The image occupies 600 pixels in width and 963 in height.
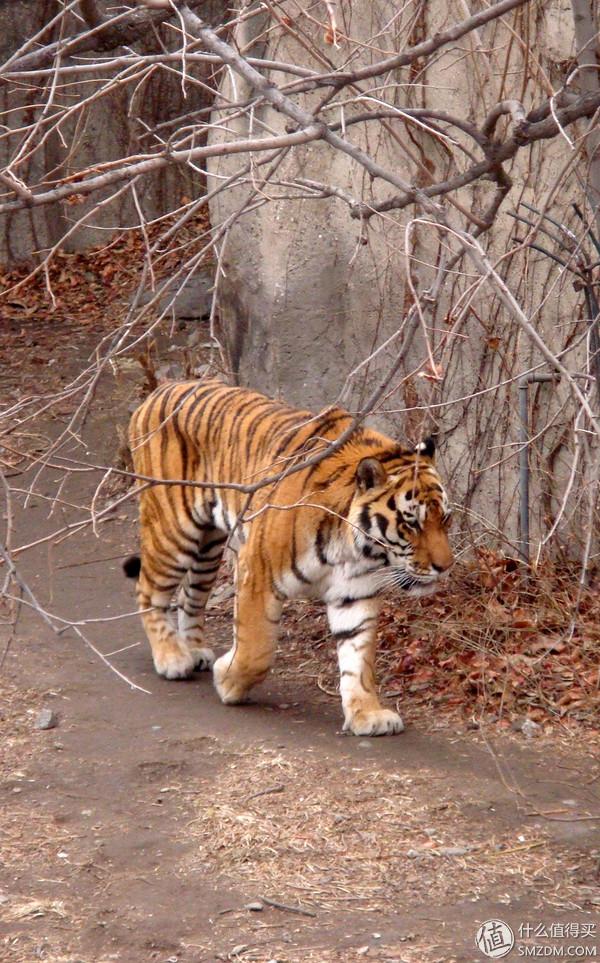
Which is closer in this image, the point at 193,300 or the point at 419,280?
the point at 419,280

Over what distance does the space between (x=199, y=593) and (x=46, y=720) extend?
1018 mm

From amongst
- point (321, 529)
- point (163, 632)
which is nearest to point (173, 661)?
point (163, 632)

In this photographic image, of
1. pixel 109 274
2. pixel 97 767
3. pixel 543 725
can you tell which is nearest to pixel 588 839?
pixel 543 725

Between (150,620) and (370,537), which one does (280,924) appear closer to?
(370,537)

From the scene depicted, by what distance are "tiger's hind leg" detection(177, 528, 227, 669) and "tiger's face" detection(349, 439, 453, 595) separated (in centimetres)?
113

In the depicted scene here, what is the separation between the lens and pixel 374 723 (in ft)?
16.6

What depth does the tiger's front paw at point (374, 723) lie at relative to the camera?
199 inches

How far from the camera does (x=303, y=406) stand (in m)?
7.67

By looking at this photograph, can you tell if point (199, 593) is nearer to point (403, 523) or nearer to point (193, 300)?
point (403, 523)

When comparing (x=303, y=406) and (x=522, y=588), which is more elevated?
(x=303, y=406)

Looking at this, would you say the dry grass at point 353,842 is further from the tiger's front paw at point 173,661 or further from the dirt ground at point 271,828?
the tiger's front paw at point 173,661

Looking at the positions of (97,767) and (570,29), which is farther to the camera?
(570,29)

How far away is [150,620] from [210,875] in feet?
6.64

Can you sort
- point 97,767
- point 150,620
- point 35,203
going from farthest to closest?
point 150,620 → point 97,767 → point 35,203
